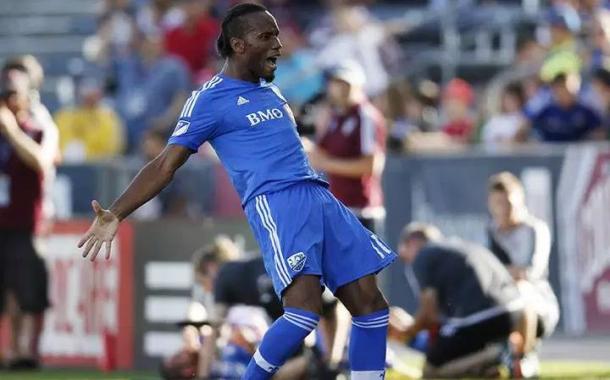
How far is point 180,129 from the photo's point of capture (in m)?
8.35

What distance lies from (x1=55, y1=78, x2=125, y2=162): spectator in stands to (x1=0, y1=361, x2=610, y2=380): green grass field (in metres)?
5.45

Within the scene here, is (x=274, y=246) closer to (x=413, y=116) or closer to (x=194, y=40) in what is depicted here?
(x=413, y=116)

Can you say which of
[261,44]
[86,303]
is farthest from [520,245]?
[261,44]

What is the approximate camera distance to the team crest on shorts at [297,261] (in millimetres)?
8281

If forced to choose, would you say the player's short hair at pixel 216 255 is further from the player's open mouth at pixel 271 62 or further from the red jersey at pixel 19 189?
the player's open mouth at pixel 271 62


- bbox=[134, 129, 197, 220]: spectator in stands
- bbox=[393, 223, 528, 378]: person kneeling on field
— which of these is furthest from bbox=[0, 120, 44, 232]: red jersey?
bbox=[393, 223, 528, 378]: person kneeling on field

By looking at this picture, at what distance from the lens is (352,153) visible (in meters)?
13.2

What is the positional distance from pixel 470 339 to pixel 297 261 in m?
4.44

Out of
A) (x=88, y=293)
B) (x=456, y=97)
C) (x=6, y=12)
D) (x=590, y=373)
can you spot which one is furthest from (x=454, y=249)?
(x=6, y=12)

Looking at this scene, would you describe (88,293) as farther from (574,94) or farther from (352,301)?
(352,301)

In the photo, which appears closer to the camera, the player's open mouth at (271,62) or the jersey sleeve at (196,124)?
the jersey sleeve at (196,124)

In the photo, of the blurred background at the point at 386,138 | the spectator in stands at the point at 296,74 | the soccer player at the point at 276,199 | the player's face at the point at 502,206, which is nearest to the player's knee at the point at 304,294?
the soccer player at the point at 276,199

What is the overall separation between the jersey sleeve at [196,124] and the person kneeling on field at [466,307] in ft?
14.3

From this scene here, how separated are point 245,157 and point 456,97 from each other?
33.1 feet
